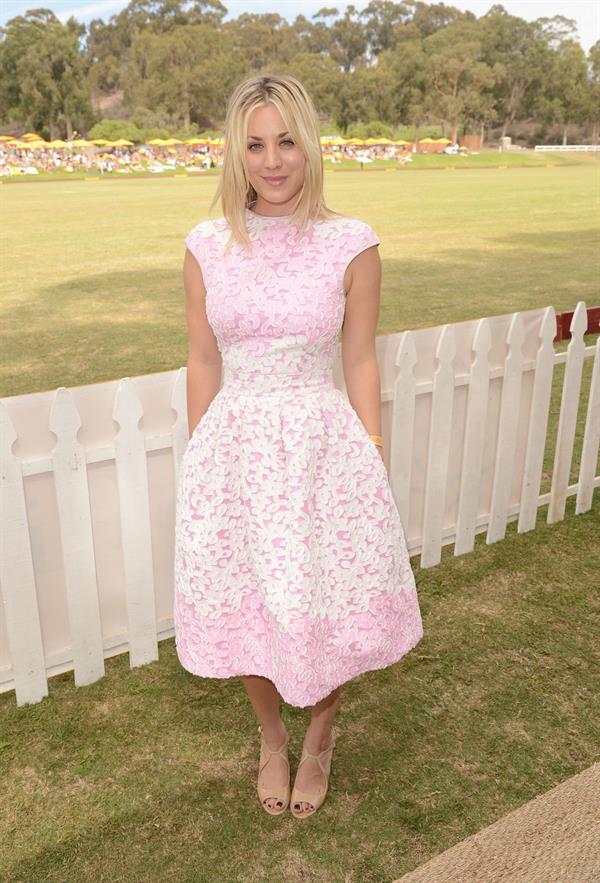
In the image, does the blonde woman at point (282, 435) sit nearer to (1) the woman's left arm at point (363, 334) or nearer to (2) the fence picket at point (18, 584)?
(1) the woman's left arm at point (363, 334)

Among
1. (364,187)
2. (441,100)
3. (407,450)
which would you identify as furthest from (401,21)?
(407,450)

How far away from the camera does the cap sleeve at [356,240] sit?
2320 mm

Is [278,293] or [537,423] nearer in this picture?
[278,293]

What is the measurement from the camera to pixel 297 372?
239 cm

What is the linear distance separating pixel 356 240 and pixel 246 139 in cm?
41

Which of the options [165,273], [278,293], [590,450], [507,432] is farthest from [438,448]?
[165,273]

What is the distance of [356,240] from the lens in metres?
2.33

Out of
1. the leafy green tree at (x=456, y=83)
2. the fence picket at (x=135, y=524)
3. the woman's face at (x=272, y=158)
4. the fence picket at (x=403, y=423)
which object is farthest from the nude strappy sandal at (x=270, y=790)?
the leafy green tree at (x=456, y=83)

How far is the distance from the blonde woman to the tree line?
88.5m

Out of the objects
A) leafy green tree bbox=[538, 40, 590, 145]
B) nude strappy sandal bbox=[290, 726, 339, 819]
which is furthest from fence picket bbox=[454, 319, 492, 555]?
leafy green tree bbox=[538, 40, 590, 145]

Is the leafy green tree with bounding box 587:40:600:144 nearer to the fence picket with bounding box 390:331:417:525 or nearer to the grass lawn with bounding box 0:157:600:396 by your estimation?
the grass lawn with bounding box 0:157:600:396

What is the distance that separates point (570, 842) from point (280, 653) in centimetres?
110

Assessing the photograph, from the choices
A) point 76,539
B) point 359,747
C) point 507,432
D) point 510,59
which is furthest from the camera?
point 510,59

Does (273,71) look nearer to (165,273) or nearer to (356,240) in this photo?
(165,273)
